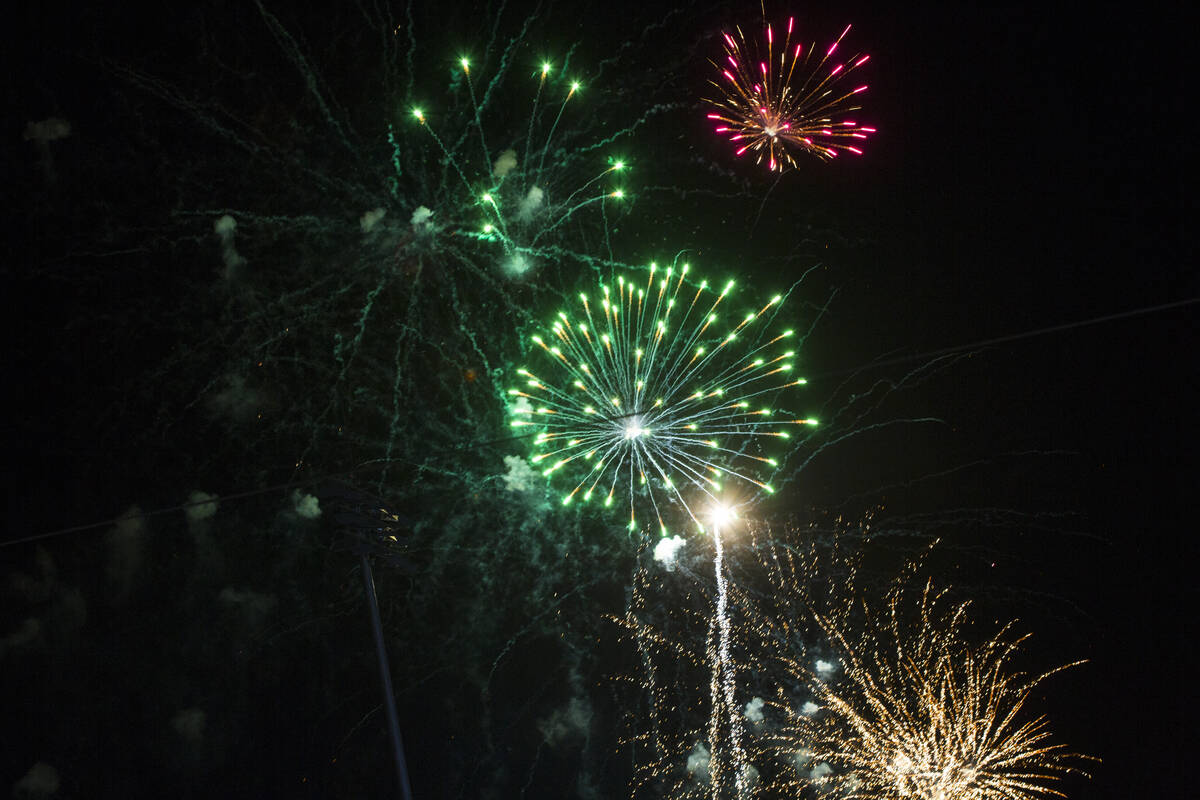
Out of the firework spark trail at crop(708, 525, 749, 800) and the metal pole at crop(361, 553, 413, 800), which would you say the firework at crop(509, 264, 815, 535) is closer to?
the firework spark trail at crop(708, 525, 749, 800)

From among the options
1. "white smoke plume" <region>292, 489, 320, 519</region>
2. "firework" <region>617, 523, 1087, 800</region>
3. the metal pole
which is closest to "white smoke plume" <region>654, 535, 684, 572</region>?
"firework" <region>617, 523, 1087, 800</region>

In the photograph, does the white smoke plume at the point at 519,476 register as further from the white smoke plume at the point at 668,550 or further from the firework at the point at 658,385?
the white smoke plume at the point at 668,550

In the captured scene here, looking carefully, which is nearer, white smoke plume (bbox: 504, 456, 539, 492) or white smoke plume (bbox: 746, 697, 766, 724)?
white smoke plume (bbox: 504, 456, 539, 492)

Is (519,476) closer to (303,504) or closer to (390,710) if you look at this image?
(303,504)

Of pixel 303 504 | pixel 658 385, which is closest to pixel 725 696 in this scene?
pixel 658 385

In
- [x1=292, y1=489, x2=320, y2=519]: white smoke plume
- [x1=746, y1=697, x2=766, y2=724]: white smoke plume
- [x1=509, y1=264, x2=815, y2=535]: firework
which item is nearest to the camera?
[x1=509, y1=264, x2=815, y2=535]: firework

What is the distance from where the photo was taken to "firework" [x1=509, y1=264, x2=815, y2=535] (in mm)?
12672

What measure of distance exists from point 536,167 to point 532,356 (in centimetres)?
306

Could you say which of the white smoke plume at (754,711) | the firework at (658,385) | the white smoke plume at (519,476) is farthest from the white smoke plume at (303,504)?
the white smoke plume at (754,711)

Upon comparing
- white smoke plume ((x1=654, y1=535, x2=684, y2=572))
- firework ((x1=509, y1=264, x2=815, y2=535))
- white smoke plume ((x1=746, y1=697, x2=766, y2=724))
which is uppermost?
firework ((x1=509, y1=264, x2=815, y2=535))

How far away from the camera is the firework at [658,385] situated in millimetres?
12672

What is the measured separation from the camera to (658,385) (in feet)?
41.2

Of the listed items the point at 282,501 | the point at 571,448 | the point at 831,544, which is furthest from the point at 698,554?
the point at 282,501

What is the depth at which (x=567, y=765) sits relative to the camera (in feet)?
59.1
